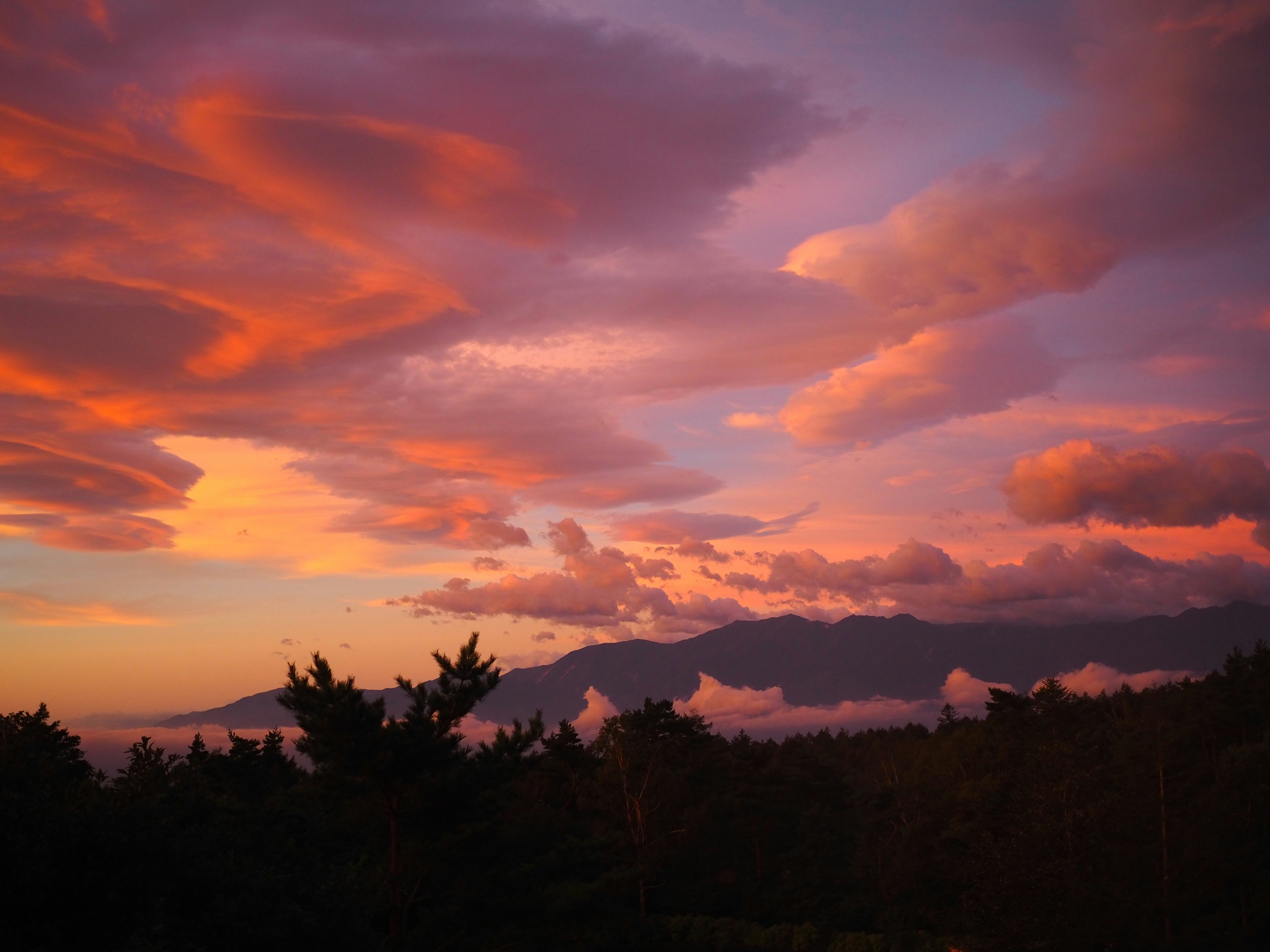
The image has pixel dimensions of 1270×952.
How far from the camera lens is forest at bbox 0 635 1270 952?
15867mm

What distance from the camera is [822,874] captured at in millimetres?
69188

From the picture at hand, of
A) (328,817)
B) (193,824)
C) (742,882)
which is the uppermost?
(193,824)

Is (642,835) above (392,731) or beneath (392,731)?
beneath

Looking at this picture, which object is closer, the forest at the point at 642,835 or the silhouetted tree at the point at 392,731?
the forest at the point at 642,835

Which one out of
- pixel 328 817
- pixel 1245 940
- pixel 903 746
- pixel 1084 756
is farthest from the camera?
pixel 903 746

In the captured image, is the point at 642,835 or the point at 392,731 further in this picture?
the point at 642,835

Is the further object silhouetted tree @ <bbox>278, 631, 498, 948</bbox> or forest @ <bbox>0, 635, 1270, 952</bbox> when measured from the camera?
silhouetted tree @ <bbox>278, 631, 498, 948</bbox>

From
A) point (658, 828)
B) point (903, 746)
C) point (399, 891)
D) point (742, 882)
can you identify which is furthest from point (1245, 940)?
point (903, 746)

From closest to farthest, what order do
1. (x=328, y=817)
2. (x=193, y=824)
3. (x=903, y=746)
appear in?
(x=193, y=824) → (x=328, y=817) → (x=903, y=746)

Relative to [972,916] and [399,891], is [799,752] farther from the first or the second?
[399,891]

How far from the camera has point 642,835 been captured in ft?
217

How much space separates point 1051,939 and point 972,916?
208 inches

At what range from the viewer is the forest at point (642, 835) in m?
15.9

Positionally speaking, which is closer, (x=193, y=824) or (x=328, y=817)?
(x=193, y=824)
